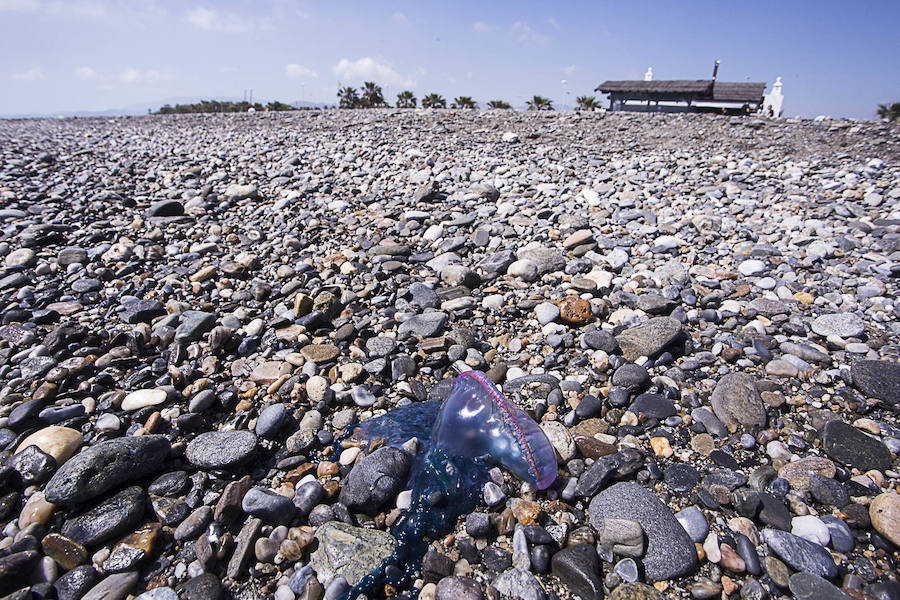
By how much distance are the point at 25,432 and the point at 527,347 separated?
3153 millimetres

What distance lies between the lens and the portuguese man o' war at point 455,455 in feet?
6.79

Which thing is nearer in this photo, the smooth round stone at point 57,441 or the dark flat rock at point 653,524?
the dark flat rock at point 653,524

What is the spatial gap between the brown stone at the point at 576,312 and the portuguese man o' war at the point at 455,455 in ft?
3.59

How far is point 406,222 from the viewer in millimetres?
5391

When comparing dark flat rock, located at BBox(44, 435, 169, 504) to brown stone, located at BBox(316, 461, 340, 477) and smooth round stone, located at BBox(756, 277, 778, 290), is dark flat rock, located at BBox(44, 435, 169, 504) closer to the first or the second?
brown stone, located at BBox(316, 461, 340, 477)

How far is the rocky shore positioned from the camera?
75.5 inches

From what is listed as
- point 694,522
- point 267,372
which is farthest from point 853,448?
point 267,372

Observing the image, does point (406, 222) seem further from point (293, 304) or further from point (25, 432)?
point (25, 432)

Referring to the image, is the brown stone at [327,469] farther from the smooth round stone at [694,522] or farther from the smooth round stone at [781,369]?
the smooth round stone at [781,369]

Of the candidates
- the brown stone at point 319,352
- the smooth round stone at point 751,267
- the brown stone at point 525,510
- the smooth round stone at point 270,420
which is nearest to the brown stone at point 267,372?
the brown stone at point 319,352

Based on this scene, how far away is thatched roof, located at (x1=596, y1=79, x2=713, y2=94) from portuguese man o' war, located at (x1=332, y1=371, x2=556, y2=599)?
18606 mm

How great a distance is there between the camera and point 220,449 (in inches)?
94.8

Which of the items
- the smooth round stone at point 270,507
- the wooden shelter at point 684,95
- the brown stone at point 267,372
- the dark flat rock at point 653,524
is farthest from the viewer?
the wooden shelter at point 684,95

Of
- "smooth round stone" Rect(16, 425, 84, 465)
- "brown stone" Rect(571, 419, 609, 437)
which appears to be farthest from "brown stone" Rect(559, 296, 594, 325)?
"smooth round stone" Rect(16, 425, 84, 465)
